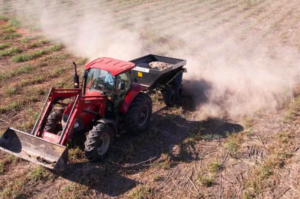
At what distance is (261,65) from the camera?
13.2 meters

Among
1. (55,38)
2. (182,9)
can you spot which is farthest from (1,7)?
(182,9)

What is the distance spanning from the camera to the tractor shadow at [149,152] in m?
6.36

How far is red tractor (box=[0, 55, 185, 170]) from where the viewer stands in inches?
246

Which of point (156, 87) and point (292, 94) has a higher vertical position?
point (156, 87)

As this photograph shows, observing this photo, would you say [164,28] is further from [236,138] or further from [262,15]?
[236,138]

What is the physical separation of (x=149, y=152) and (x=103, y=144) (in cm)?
110

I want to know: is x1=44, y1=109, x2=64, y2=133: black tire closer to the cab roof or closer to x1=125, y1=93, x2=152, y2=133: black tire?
the cab roof

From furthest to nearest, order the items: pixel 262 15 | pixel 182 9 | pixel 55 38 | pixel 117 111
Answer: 1. pixel 182 9
2. pixel 262 15
3. pixel 55 38
4. pixel 117 111

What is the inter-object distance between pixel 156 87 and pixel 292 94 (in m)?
4.30

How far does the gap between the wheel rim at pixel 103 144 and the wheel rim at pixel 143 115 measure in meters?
1.23

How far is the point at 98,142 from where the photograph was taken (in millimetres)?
6656

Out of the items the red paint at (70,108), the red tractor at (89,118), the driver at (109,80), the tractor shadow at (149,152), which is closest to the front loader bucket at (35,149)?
the red tractor at (89,118)

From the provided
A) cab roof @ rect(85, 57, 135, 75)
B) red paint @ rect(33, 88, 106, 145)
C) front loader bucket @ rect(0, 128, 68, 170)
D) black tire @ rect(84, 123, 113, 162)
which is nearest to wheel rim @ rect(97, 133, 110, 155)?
black tire @ rect(84, 123, 113, 162)

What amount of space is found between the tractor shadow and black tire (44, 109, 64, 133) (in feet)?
2.82
